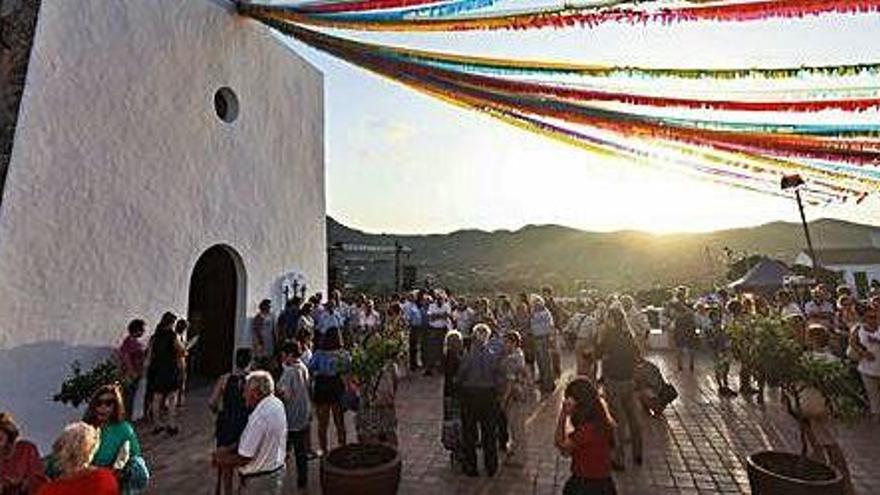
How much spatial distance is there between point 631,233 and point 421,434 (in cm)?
5854

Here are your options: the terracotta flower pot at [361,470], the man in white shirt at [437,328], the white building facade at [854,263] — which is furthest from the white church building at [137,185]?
the white building facade at [854,263]

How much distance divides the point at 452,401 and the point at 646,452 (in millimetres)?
2739

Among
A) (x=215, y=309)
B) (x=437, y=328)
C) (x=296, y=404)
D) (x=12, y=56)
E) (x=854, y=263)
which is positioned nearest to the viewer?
(x=296, y=404)

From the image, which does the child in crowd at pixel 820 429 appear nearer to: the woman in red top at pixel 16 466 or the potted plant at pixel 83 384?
the woman in red top at pixel 16 466

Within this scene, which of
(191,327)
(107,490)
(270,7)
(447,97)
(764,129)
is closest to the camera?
(107,490)

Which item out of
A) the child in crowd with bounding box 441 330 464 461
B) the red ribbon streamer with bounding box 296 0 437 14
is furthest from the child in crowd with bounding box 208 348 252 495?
the red ribbon streamer with bounding box 296 0 437 14

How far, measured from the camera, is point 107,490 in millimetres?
3223

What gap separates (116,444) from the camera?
4.19 meters

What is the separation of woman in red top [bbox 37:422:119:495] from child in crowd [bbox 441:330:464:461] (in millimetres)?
4098

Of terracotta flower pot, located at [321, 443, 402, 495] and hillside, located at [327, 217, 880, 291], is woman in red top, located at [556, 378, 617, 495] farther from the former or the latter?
hillside, located at [327, 217, 880, 291]

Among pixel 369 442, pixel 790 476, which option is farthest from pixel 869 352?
pixel 369 442

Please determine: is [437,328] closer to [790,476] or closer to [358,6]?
[358,6]

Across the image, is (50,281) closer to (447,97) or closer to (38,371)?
(38,371)

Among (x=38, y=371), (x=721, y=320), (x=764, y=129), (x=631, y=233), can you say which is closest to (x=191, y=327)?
(x=38, y=371)
